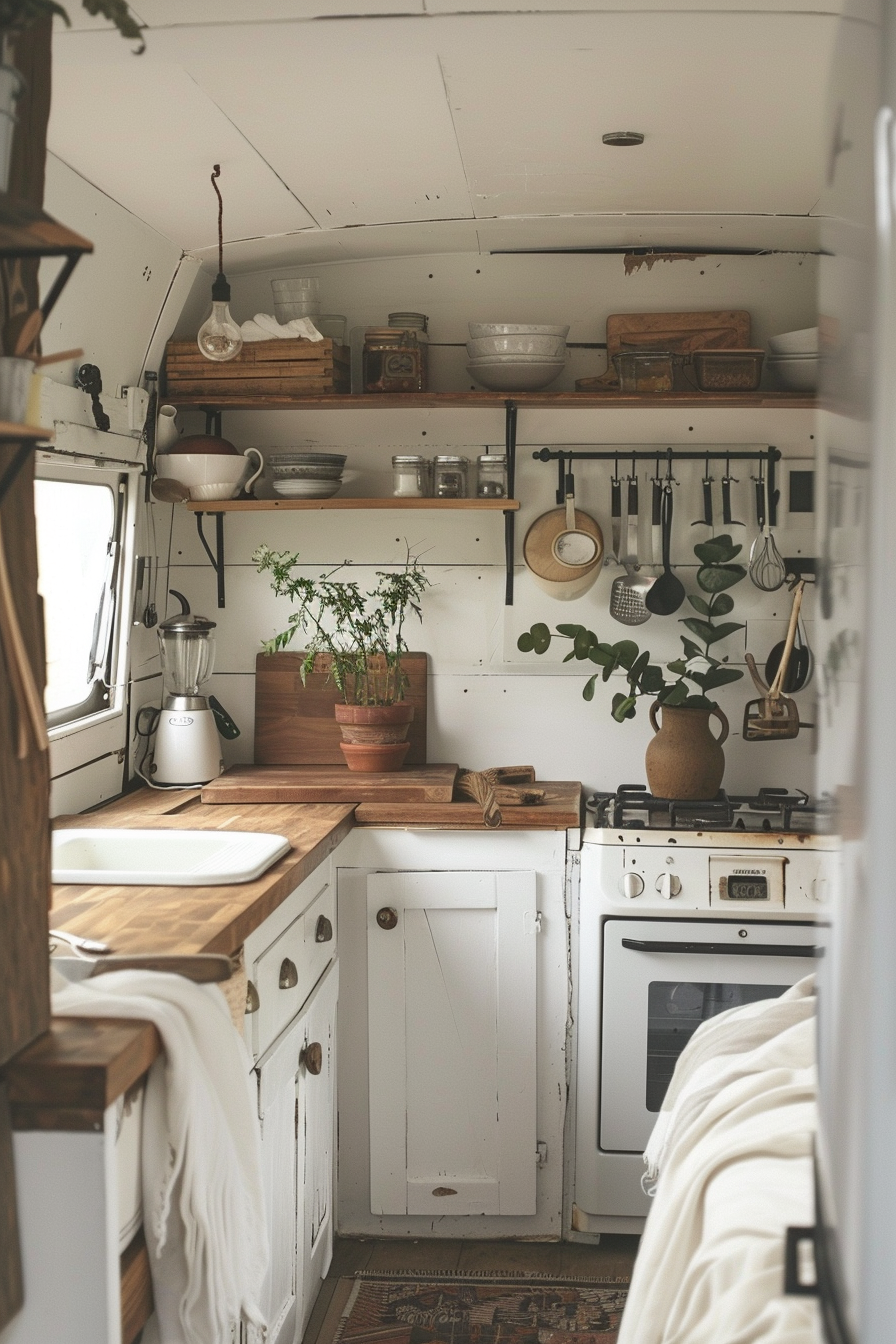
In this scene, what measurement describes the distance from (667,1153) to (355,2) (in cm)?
169

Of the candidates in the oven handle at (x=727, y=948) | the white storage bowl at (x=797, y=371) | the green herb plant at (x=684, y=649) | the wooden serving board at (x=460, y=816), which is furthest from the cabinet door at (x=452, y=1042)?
the white storage bowl at (x=797, y=371)

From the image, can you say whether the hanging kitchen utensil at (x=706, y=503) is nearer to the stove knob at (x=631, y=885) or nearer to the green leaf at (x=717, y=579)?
the green leaf at (x=717, y=579)

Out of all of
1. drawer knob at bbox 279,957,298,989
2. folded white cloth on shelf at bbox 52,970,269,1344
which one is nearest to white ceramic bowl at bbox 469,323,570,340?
drawer knob at bbox 279,957,298,989

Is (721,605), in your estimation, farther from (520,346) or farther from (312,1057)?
(312,1057)

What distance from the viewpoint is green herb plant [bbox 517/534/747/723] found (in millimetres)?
3064

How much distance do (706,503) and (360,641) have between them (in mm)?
966

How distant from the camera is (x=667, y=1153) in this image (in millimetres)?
1834

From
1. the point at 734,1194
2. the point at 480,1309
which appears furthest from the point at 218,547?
the point at 734,1194

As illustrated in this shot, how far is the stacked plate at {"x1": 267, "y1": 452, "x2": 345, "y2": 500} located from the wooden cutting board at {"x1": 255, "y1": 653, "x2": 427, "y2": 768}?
Result: 0.48 metres

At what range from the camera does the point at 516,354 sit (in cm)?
316

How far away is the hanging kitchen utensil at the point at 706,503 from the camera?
3.32 m

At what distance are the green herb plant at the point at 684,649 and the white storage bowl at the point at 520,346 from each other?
61 cm

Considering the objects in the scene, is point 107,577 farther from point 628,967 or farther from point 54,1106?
point 54,1106

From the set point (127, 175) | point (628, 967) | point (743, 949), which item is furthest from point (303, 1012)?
point (127, 175)
